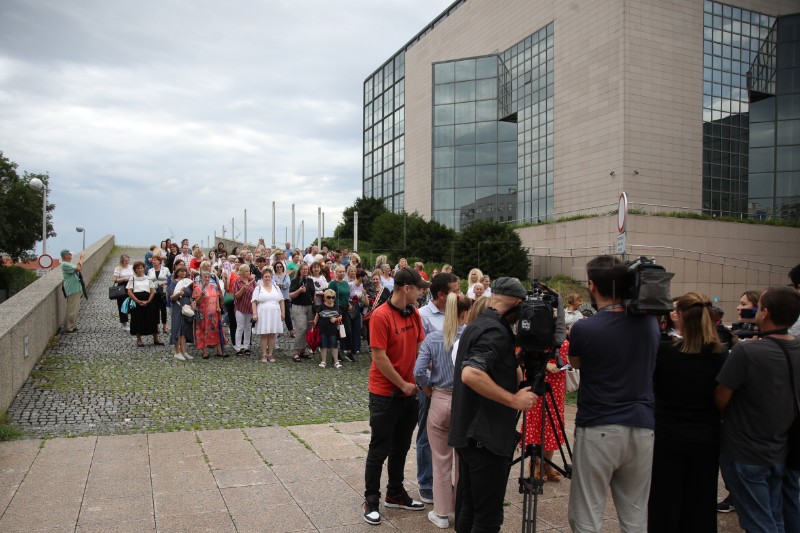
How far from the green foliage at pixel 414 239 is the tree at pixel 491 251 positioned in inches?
105

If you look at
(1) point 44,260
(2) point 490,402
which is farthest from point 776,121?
(2) point 490,402

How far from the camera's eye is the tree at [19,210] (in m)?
53.5

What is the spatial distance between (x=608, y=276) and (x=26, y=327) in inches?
359

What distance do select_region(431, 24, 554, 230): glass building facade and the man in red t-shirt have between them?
29.9 m

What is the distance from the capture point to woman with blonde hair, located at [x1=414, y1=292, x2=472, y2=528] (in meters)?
4.65

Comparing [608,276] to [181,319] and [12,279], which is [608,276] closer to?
[181,319]

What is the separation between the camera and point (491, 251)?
2588 centimetres

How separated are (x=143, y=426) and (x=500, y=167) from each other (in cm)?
3579

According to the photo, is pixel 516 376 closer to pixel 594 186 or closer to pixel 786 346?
pixel 786 346

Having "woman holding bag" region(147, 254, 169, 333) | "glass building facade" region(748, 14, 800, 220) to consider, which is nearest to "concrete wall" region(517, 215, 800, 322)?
"glass building facade" region(748, 14, 800, 220)

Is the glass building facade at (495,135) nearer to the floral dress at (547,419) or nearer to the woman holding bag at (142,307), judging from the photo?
the woman holding bag at (142,307)

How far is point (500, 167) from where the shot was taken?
40781 millimetres

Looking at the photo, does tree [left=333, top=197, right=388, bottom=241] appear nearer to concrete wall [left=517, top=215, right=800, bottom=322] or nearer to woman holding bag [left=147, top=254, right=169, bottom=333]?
concrete wall [left=517, top=215, right=800, bottom=322]

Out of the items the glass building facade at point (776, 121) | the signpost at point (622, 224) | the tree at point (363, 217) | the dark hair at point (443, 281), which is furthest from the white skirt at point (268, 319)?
the tree at point (363, 217)
